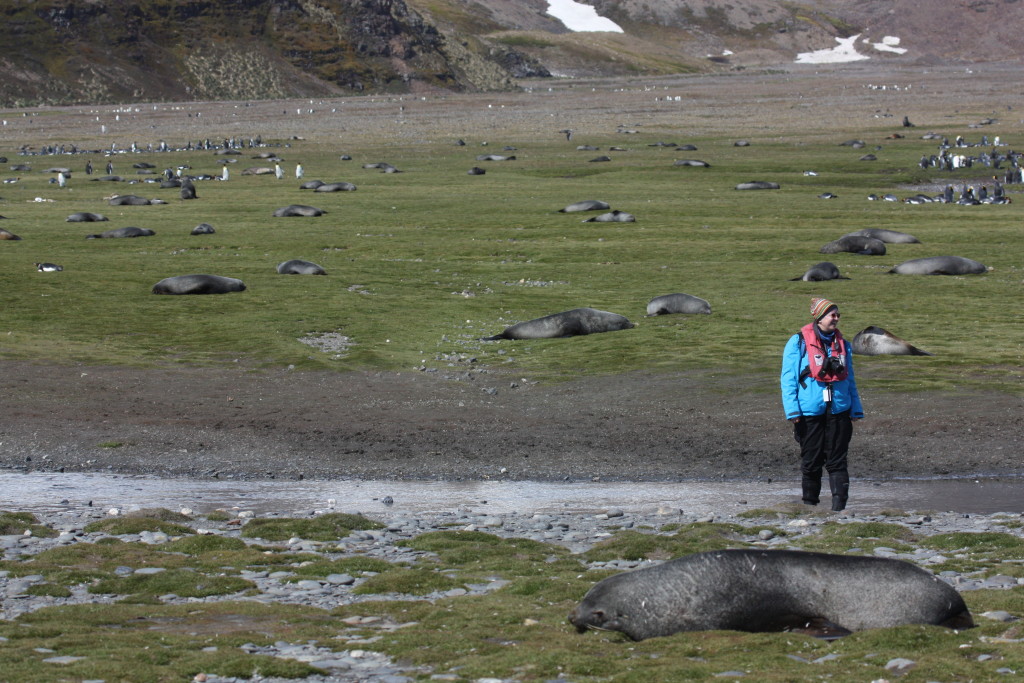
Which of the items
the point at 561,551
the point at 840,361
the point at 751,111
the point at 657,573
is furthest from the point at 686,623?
the point at 751,111

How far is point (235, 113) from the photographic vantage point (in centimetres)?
12138

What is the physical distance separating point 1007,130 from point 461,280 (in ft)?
201

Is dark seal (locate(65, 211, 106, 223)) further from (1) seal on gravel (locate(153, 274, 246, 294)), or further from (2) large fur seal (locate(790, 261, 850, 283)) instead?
(2) large fur seal (locate(790, 261, 850, 283))

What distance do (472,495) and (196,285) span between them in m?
13.6

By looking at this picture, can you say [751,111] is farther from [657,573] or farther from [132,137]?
[657,573]

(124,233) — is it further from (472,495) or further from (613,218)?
(472,495)

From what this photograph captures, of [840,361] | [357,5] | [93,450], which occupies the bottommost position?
[93,450]

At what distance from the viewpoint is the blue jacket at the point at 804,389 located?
12609 mm

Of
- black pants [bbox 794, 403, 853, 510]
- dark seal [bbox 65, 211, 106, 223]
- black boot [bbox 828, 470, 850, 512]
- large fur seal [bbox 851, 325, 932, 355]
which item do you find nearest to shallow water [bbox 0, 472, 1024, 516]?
black boot [bbox 828, 470, 850, 512]

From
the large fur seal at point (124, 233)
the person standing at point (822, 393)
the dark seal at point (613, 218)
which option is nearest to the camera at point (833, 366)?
the person standing at point (822, 393)

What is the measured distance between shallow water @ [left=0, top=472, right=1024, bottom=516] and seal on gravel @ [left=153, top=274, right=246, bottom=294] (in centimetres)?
1123

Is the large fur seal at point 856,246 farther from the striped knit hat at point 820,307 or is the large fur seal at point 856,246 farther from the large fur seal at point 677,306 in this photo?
the striped knit hat at point 820,307

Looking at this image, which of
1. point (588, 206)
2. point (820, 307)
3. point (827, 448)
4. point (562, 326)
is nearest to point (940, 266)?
point (562, 326)

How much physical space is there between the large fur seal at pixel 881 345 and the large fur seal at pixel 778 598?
37.8 feet
